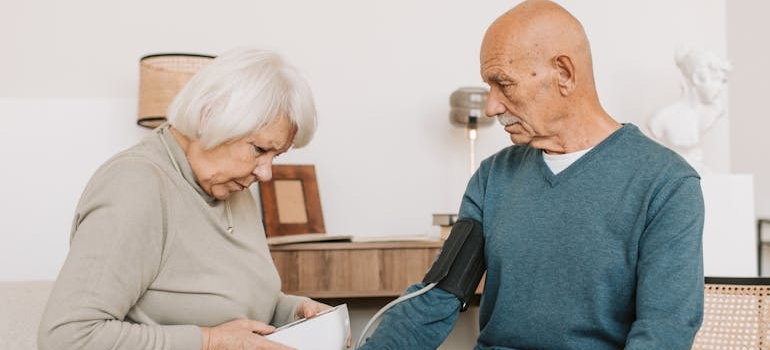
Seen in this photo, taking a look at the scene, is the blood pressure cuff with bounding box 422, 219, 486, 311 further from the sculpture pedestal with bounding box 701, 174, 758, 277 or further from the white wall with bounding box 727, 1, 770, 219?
the white wall with bounding box 727, 1, 770, 219

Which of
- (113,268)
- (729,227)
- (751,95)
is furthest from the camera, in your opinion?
(751,95)

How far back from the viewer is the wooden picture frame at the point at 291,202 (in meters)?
2.69

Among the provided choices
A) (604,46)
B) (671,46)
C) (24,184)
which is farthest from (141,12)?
(671,46)

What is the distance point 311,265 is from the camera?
8.12ft

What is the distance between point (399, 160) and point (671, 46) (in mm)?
1236

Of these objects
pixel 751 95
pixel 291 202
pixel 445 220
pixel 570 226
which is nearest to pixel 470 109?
pixel 445 220

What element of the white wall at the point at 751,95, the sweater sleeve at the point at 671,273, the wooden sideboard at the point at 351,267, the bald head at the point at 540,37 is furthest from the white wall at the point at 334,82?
the sweater sleeve at the point at 671,273

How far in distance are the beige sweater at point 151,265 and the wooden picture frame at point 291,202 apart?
1.20m

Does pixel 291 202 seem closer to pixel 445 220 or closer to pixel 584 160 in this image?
pixel 445 220

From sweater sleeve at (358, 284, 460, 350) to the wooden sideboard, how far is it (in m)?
1.11

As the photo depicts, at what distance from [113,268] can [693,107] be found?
91.4 inches

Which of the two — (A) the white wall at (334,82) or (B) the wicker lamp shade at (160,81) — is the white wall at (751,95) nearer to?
(A) the white wall at (334,82)

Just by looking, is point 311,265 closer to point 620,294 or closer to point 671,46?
point 620,294

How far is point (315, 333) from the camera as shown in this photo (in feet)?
4.35
